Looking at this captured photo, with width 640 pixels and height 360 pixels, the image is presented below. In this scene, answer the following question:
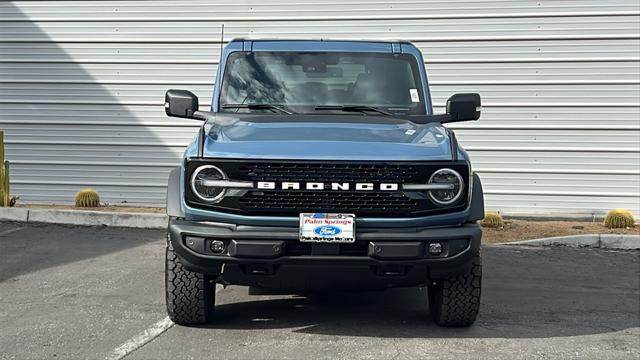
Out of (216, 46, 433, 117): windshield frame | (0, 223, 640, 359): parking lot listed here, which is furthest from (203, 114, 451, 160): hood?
(0, 223, 640, 359): parking lot

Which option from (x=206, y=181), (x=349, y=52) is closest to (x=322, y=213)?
(x=206, y=181)

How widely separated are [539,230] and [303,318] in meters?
5.84

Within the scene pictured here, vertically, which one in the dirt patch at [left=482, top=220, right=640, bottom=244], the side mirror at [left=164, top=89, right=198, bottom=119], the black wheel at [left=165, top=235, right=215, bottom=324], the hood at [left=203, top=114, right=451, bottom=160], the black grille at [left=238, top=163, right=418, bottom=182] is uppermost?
the side mirror at [left=164, top=89, right=198, bottom=119]

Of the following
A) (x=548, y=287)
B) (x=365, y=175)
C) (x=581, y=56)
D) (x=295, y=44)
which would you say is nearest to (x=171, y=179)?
(x=365, y=175)

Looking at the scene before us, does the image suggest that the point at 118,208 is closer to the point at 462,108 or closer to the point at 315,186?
the point at 462,108

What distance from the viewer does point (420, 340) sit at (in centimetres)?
491

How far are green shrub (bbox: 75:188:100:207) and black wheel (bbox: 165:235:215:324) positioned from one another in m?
6.98

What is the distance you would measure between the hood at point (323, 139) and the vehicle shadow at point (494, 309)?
1.30 meters

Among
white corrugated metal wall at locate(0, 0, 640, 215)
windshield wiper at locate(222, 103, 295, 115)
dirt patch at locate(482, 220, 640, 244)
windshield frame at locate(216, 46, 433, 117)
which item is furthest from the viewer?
white corrugated metal wall at locate(0, 0, 640, 215)

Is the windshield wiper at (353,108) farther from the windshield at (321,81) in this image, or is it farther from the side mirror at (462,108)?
the side mirror at (462,108)

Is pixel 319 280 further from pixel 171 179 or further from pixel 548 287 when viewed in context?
pixel 548 287

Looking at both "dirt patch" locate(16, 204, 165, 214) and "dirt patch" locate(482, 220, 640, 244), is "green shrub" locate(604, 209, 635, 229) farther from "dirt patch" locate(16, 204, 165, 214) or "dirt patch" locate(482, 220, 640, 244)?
"dirt patch" locate(16, 204, 165, 214)

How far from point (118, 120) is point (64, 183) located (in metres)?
1.44

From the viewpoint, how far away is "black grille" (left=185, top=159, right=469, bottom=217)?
456cm
